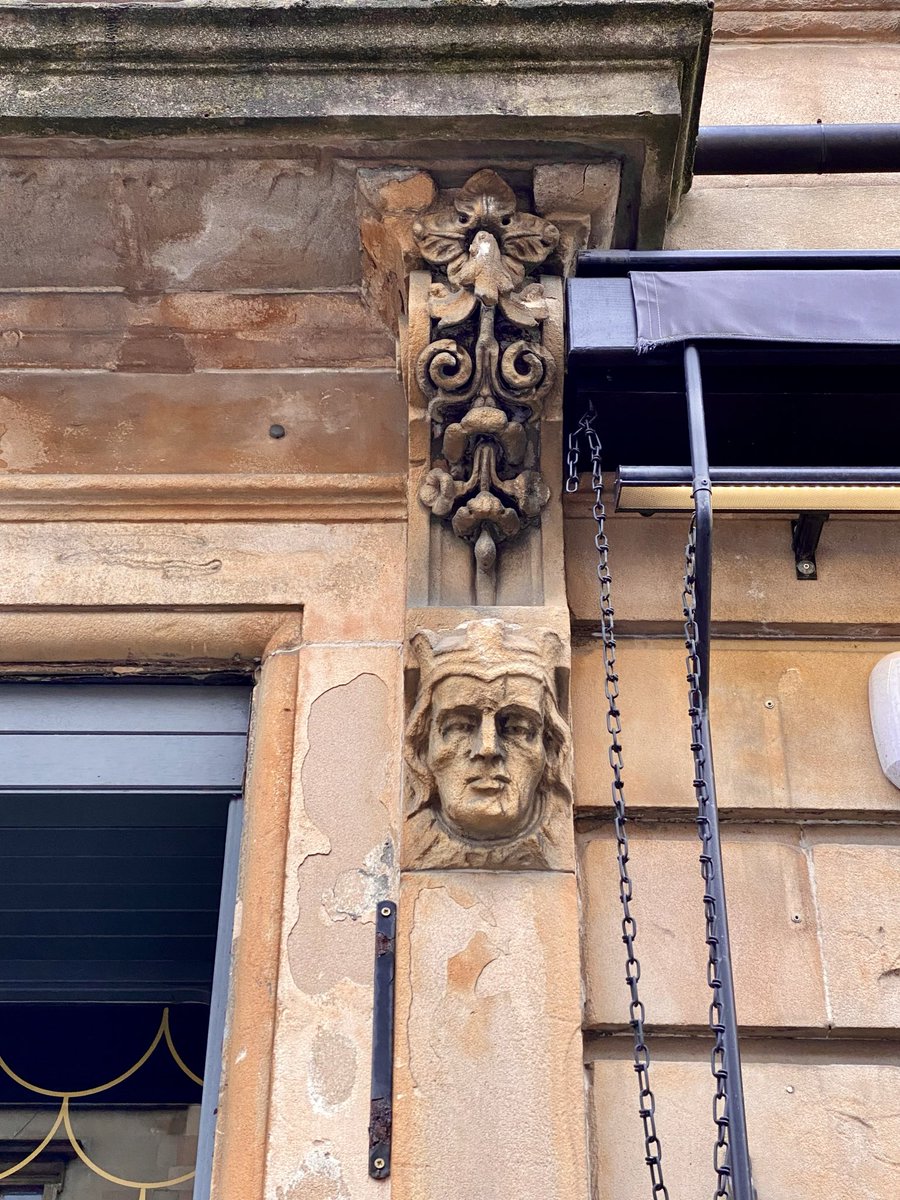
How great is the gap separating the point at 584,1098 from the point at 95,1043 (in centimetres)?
278

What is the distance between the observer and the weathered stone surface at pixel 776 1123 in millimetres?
2770

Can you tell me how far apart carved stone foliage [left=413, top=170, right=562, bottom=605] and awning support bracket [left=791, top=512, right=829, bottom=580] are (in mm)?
725

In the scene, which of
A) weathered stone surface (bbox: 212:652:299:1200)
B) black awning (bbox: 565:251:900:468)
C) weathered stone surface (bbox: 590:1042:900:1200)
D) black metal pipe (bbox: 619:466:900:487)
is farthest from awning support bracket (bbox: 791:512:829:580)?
weathered stone surface (bbox: 212:652:299:1200)

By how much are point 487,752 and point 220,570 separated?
1091 millimetres

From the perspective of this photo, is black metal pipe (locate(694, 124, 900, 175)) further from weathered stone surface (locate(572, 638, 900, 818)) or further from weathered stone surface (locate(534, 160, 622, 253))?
weathered stone surface (locate(572, 638, 900, 818))

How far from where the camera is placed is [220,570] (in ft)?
11.8

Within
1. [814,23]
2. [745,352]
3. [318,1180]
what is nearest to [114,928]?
[318,1180]

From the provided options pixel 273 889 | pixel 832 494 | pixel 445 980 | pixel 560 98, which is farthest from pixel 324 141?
pixel 445 980

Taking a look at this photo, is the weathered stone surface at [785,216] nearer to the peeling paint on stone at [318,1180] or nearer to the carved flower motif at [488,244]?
the carved flower motif at [488,244]

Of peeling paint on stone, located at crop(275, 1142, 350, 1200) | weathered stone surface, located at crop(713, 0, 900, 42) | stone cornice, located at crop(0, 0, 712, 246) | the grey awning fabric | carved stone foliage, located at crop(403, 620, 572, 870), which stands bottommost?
peeling paint on stone, located at crop(275, 1142, 350, 1200)

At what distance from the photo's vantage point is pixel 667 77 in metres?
3.37

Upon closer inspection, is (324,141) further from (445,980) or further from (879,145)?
(445,980)

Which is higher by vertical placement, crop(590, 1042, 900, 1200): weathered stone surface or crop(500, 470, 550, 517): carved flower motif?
crop(500, 470, 550, 517): carved flower motif

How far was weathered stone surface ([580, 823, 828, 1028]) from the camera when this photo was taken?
2953 mm
